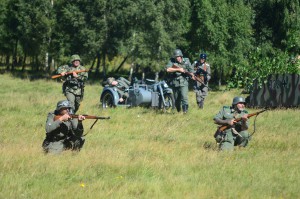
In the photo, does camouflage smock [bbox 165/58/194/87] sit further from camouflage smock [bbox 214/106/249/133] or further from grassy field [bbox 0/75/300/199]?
camouflage smock [bbox 214/106/249/133]

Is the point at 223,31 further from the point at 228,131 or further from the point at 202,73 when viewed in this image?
the point at 228,131

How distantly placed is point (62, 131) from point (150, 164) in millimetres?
1758

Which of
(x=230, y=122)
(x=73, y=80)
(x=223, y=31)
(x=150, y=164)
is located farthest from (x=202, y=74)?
(x=223, y=31)

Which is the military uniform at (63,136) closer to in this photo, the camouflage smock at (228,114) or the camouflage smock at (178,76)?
the camouflage smock at (228,114)

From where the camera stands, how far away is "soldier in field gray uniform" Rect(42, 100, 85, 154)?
9.25 m

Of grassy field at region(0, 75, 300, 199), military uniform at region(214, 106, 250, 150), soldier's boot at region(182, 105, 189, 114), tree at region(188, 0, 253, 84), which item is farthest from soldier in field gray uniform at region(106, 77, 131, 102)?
tree at region(188, 0, 253, 84)

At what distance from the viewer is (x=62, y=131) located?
9578mm

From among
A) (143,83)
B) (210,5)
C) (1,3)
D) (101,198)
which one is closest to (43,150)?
(101,198)

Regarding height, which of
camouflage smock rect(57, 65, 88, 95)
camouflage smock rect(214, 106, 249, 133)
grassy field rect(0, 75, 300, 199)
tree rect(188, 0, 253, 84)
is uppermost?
tree rect(188, 0, 253, 84)

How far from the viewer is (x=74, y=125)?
9.42m

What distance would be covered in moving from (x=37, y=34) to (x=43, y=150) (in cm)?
3515

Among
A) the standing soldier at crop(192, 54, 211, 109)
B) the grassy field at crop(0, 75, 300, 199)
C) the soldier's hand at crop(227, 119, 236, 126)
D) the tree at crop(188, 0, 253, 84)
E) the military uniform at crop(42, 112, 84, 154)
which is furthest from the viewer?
the tree at crop(188, 0, 253, 84)

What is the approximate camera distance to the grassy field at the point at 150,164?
728 centimetres

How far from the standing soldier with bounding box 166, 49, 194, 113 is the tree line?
21.4 metres
